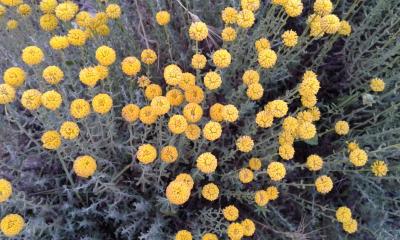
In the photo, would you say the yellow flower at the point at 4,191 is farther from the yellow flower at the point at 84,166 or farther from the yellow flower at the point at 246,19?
the yellow flower at the point at 246,19

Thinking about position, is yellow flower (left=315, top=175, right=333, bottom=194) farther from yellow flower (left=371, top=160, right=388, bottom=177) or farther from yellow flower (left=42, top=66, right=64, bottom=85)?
yellow flower (left=42, top=66, right=64, bottom=85)

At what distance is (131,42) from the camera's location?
2697 mm

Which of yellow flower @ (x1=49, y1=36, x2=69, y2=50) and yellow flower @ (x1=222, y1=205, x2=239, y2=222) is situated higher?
yellow flower @ (x1=49, y1=36, x2=69, y2=50)

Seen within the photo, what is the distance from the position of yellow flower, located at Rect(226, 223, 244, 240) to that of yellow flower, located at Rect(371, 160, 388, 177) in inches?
34.8

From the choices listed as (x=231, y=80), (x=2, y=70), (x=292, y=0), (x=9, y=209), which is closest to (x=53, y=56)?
(x=2, y=70)

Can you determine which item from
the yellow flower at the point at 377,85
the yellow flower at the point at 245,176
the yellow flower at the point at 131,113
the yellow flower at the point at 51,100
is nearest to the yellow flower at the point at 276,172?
the yellow flower at the point at 245,176

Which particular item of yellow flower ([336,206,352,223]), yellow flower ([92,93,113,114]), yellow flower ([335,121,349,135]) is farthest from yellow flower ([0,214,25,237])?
yellow flower ([335,121,349,135])

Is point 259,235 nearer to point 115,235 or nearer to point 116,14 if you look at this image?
point 115,235

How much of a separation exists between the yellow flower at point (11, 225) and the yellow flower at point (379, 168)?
191cm

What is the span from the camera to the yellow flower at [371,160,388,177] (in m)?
2.36

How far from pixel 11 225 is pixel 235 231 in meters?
1.07

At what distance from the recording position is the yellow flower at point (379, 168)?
7.74 feet

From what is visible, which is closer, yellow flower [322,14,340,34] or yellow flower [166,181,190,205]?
yellow flower [166,181,190,205]

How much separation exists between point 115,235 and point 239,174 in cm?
84
